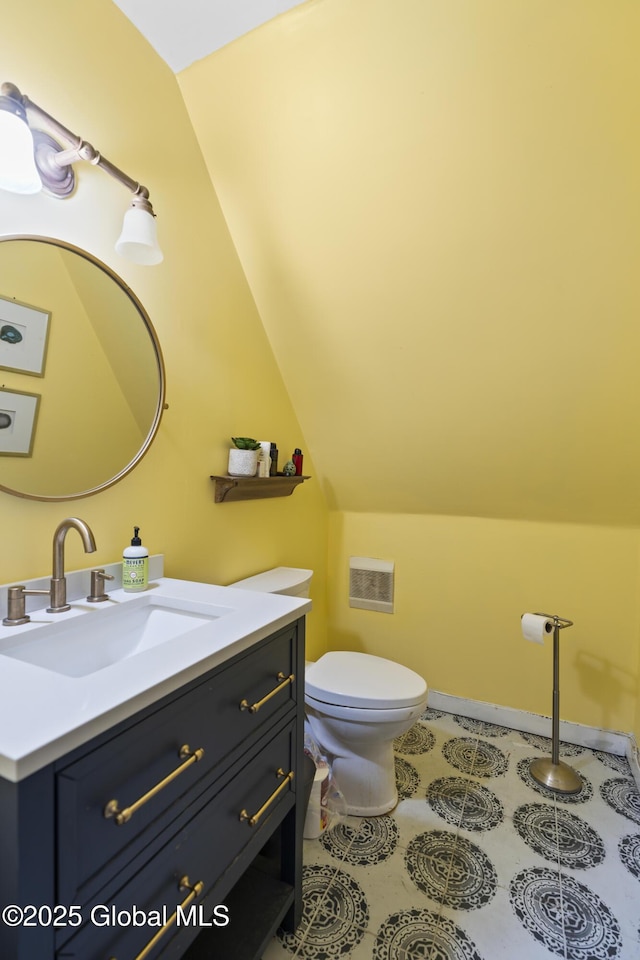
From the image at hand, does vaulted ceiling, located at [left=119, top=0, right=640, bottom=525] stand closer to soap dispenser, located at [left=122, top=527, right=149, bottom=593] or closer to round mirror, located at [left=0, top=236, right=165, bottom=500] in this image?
round mirror, located at [left=0, top=236, right=165, bottom=500]

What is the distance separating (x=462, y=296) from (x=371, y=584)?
153cm

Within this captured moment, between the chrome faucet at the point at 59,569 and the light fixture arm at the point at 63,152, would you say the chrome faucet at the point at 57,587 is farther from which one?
the light fixture arm at the point at 63,152

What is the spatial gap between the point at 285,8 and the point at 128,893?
1912 millimetres

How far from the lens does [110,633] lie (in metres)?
1.08

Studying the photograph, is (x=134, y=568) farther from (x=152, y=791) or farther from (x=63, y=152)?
(x=63, y=152)

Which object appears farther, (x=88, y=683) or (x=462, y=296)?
(x=462, y=296)

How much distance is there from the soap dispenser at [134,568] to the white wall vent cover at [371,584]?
4.83 feet

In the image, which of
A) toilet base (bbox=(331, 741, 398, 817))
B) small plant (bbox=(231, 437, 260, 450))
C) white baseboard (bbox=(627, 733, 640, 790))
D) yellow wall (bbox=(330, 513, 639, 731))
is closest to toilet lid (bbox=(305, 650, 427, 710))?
toilet base (bbox=(331, 741, 398, 817))

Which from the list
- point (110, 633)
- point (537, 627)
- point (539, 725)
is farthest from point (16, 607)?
point (539, 725)

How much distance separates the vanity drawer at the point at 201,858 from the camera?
2.12 ft

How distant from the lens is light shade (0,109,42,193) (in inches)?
34.5

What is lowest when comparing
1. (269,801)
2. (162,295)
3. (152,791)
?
(269,801)

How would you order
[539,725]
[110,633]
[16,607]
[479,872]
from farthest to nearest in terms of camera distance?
[539,725]
[479,872]
[110,633]
[16,607]

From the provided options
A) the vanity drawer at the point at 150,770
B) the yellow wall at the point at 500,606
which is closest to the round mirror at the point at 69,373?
the vanity drawer at the point at 150,770
